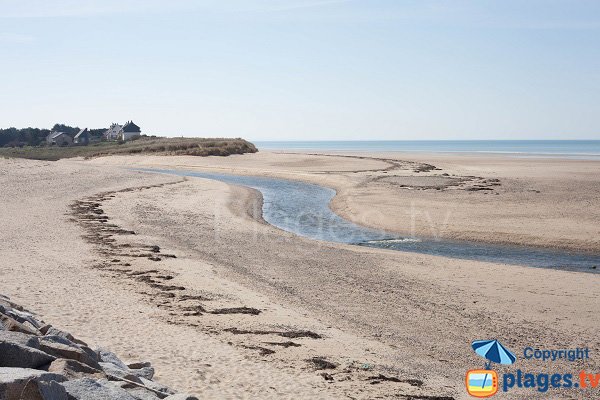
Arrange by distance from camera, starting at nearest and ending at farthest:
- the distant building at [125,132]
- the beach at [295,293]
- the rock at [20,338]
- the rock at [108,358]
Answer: the rock at [20,338], the rock at [108,358], the beach at [295,293], the distant building at [125,132]

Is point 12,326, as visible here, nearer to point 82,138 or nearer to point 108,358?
point 108,358

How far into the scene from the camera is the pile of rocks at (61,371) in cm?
479

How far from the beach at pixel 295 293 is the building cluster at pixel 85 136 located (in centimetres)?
8226

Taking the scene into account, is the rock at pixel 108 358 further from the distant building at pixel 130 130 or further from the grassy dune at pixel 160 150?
the distant building at pixel 130 130

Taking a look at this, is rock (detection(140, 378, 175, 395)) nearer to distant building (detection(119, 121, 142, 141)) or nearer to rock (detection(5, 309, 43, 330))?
rock (detection(5, 309, 43, 330))

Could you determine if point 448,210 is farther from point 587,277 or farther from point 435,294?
point 435,294

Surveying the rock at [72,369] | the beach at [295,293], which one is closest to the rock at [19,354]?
the rock at [72,369]

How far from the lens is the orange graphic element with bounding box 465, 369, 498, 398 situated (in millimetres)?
8484

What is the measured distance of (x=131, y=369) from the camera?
742 cm

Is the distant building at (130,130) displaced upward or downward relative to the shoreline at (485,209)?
upward

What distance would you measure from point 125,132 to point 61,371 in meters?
112

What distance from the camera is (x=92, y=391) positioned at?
5.44 meters

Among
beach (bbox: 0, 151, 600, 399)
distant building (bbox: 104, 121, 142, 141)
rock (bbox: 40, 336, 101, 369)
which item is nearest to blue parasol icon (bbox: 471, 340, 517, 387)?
beach (bbox: 0, 151, 600, 399)

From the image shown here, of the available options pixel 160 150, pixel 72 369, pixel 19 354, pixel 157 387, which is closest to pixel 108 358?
pixel 157 387
